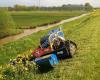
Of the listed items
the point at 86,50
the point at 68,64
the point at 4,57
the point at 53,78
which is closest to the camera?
the point at 53,78

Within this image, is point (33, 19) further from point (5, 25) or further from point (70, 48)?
point (70, 48)

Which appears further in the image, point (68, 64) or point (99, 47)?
point (99, 47)

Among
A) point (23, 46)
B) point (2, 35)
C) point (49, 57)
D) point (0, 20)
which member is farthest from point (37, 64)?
point (0, 20)

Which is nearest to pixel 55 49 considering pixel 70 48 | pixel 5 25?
pixel 70 48

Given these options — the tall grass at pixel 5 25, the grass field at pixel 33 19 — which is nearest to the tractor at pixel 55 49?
the tall grass at pixel 5 25

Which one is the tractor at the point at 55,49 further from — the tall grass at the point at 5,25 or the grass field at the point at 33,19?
the grass field at the point at 33,19

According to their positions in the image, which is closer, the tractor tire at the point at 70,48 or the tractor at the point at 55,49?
the tractor at the point at 55,49

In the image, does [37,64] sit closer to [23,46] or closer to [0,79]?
[0,79]

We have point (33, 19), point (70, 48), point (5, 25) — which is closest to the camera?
point (70, 48)

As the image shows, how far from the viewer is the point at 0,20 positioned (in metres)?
44.7

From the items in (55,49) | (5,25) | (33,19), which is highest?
(55,49)

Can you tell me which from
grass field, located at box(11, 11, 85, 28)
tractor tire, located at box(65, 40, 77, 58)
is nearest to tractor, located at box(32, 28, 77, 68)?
tractor tire, located at box(65, 40, 77, 58)

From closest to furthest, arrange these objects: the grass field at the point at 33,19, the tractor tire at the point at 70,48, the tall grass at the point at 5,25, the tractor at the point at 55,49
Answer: the tractor at the point at 55,49, the tractor tire at the point at 70,48, the tall grass at the point at 5,25, the grass field at the point at 33,19

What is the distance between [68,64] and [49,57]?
141cm
